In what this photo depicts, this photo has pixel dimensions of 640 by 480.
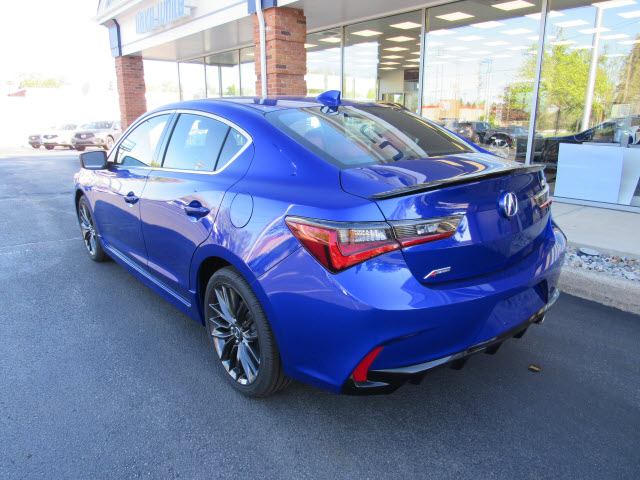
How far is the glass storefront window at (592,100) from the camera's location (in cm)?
700

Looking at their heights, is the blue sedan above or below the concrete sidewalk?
above

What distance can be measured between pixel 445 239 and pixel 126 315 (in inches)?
110

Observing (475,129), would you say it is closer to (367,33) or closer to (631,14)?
(631,14)

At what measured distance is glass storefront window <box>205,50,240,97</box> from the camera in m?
15.0

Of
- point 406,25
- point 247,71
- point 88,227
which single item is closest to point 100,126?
point 247,71

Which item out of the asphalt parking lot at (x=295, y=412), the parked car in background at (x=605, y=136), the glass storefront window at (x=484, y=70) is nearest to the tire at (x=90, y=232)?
the asphalt parking lot at (x=295, y=412)

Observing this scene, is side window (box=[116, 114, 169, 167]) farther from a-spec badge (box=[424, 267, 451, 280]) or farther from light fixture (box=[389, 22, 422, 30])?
light fixture (box=[389, 22, 422, 30])

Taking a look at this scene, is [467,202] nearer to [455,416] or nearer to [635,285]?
[455,416]

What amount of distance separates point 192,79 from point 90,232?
13.8 m

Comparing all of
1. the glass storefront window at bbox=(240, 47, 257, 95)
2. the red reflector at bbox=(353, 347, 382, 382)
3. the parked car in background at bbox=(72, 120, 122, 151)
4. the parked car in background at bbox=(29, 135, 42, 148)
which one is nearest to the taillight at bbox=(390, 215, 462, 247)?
the red reflector at bbox=(353, 347, 382, 382)

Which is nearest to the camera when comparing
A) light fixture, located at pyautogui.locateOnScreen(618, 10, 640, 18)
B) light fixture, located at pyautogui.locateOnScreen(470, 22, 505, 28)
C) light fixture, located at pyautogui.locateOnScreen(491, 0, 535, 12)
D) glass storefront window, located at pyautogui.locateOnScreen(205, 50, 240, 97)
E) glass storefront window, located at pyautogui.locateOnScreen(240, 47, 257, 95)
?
light fixture, located at pyautogui.locateOnScreen(618, 10, 640, 18)

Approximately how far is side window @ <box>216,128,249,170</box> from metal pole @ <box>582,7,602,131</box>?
271 inches

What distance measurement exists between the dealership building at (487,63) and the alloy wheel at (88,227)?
11.7 ft

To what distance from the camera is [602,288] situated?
12.9 feet
